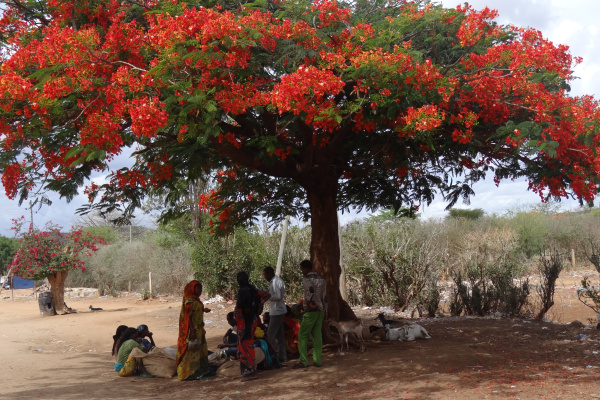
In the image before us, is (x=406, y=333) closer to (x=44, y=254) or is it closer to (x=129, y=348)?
(x=129, y=348)

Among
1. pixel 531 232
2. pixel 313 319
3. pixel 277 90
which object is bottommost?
pixel 313 319

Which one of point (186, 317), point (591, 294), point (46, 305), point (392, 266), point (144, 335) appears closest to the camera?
point (186, 317)

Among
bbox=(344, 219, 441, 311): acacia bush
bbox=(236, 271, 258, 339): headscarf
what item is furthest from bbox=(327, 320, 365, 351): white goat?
bbox=(344, 219, 441, 311): acacia bush

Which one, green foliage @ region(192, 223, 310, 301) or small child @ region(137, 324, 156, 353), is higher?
green foliage @ region(192, 223, 310, 301)

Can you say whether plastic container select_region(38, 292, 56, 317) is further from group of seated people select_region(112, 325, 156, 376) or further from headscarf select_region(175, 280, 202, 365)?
headscarf select_region(175, 280, 202, 365)

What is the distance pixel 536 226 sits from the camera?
3219cm

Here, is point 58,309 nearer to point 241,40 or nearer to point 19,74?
point 19,74

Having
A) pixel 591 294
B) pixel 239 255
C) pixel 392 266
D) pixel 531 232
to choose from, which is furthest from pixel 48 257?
pixel 531 232

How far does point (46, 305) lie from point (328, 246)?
49.9 ft

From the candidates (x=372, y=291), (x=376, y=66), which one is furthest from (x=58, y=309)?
(x=376, y=66)

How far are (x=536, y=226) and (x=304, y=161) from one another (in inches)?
1059

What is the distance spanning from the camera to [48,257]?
2092 centimetres

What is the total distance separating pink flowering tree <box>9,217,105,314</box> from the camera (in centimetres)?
2058

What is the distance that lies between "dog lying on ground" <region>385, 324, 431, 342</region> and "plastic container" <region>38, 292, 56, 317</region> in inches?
615
